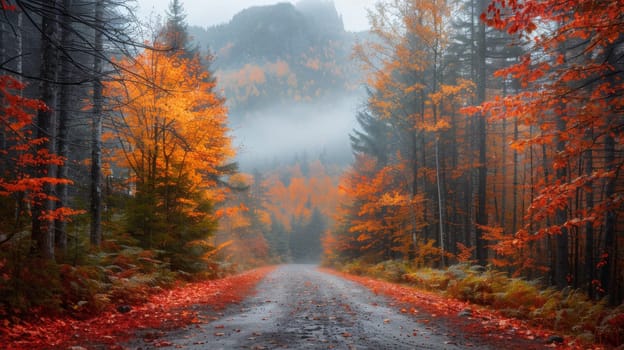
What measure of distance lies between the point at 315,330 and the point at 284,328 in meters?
0.59

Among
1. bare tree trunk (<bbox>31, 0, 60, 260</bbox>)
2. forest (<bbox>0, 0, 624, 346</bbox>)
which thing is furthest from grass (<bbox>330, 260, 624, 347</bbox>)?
bare tree trunk (<bbox>31, 0, 60, 260</bbox>)

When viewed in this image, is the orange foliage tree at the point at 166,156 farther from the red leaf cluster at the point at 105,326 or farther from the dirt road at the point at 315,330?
the dirt road at the point at 315,330

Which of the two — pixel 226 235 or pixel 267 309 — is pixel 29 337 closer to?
pixel 267 309

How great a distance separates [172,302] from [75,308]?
9.54 ft

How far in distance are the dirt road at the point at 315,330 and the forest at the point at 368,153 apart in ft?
8.21

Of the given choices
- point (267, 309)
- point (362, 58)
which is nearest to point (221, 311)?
point (267, 309)

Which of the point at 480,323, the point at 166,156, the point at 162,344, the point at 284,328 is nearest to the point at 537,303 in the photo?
the point at 480,323

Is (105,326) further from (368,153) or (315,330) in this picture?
(368,153)

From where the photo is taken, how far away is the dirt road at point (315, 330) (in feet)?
19.5

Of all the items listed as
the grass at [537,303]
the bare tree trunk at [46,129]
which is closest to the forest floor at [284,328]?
the grass at [537,303]

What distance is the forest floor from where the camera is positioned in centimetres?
595

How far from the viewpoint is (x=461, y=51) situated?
20734mm

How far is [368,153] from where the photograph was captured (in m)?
29.0

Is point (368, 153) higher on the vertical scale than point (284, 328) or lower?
higher
